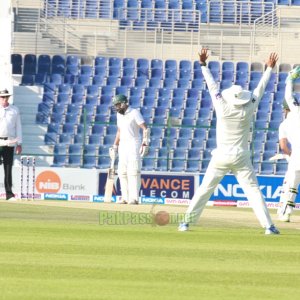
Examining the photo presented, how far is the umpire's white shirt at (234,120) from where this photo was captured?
15.2 metres

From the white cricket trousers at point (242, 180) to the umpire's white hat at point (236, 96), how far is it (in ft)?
2.09

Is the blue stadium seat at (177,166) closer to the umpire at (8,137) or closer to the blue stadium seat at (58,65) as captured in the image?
the blue stadium seat at (58,65)

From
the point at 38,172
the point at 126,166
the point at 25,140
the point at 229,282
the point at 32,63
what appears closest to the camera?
the point at 229,282

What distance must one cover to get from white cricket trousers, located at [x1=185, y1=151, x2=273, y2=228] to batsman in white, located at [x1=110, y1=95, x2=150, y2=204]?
6527mm

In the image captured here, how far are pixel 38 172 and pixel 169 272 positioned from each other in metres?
17.3

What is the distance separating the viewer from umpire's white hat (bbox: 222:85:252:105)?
15133mm

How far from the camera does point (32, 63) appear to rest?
35438 millimetres

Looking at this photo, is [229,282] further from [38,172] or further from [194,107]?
[194,107]

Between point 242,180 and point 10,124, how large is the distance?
695 cm

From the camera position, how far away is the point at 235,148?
50.3ft

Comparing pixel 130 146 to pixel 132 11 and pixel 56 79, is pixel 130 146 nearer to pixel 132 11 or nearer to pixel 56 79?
pixel 56 79

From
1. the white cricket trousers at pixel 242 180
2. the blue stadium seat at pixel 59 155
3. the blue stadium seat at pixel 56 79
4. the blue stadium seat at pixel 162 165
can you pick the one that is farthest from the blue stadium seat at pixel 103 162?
the white cricket trousers at pixel 242 180

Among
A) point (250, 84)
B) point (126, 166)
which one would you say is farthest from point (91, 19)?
point (126, 166)

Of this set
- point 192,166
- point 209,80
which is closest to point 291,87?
point 209,80
